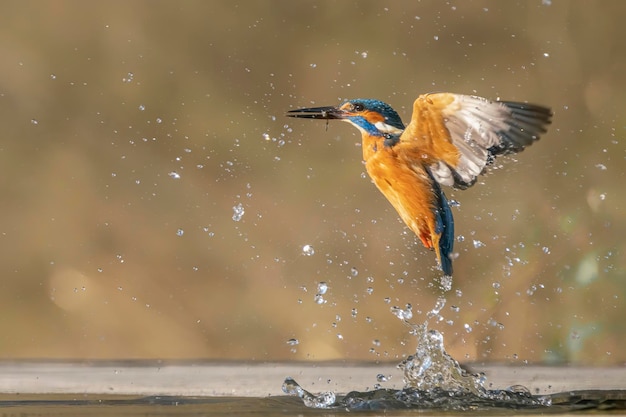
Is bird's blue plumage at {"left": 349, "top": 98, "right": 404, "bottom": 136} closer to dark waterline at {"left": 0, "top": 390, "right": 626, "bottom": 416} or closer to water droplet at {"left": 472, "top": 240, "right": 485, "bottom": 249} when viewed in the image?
dark waterline at {"left": 0, "top": 390, "right": 626, "bottom": 416}

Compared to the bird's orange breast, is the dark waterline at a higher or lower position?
lower

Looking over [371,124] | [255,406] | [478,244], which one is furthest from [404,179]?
[478,244]

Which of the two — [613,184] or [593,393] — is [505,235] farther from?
[593,393]

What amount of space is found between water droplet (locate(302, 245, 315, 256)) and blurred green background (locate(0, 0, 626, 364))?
0.01 metres

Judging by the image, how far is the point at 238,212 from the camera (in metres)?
2.31

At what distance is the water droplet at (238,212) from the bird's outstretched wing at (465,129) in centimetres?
71

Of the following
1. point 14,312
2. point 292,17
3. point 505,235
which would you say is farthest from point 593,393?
point 14,312

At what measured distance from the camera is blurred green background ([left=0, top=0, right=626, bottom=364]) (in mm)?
2236

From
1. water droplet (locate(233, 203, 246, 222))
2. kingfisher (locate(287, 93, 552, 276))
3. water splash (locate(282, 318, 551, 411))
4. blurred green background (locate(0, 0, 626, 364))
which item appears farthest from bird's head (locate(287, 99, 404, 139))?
water droplet (locate(233, 203, 246, 222))

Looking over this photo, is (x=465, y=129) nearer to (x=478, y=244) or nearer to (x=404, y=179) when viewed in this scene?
(x=404, y=179)

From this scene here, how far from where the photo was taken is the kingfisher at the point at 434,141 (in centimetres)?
159

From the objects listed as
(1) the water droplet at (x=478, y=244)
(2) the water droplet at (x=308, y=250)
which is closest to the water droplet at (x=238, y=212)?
(2) the water droplet at (x=308, y=250)

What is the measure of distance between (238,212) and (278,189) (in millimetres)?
114

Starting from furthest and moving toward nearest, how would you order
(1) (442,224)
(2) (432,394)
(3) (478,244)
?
(3) (478,244), (1) (442,224), (2) (432,394)
